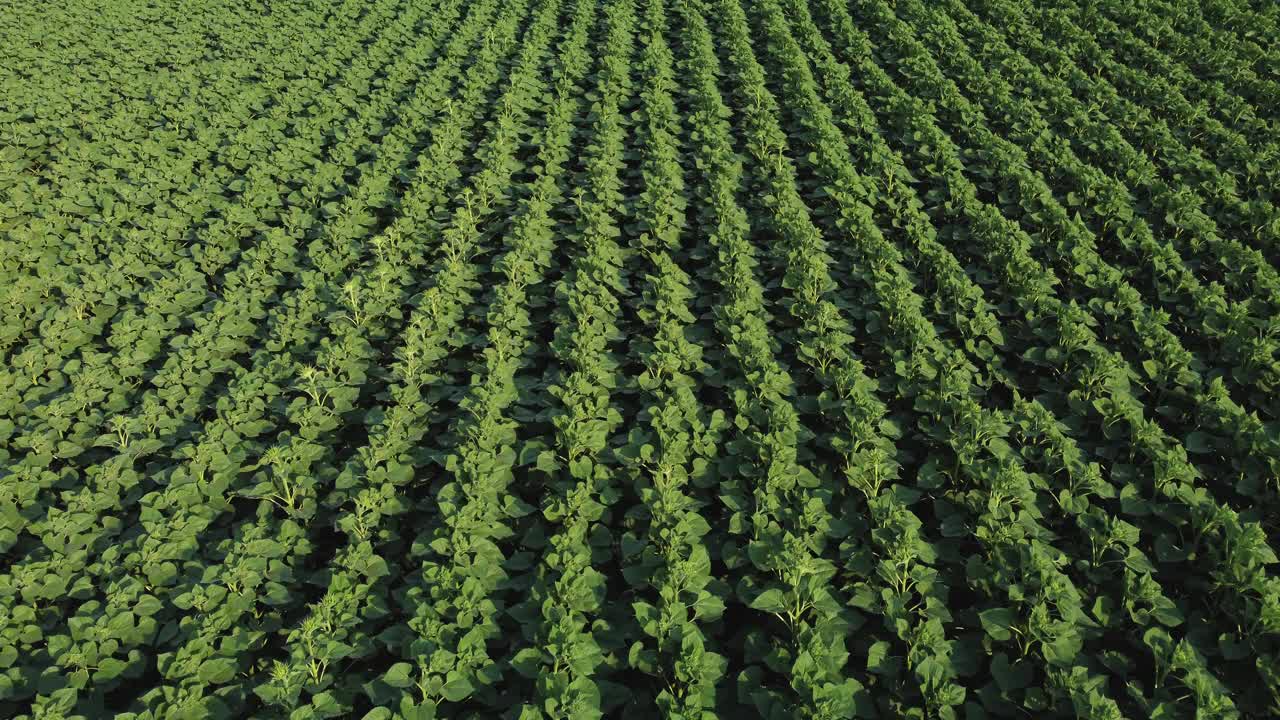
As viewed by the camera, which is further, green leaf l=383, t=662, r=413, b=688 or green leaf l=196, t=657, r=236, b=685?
green leaf l=196, t=657, r=236, b=685

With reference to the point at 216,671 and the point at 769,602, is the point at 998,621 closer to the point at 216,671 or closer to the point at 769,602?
the point at 769,602

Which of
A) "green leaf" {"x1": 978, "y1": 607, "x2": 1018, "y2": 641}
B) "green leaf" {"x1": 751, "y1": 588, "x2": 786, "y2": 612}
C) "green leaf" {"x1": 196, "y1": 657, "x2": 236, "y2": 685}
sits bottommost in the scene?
"green leaf" {"x1": 196, "y1": 657, "x2": 236, "y2": 685}

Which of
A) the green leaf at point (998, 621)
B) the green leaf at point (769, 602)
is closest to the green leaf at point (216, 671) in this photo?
the green leaf at point (769, 602)

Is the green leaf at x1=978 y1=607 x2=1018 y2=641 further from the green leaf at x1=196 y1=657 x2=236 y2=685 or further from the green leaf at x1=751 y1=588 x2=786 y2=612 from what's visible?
the green leaf at x1=196 y1=657 x2=236 y2=685

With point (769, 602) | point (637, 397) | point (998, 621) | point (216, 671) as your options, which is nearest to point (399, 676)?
point (216, 671)

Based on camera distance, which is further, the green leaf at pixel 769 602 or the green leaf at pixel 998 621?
the green leaf at pixel 769 602

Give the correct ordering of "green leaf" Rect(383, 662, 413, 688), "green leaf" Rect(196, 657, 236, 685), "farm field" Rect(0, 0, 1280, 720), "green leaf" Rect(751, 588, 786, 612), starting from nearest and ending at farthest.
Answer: "green leaf" Rect(383, 662, 413, 688)
"green leaf" Rect(196, 657, 236, 685)
"farm field" Rect(0, 0, 1280, 720)
"green leaf" Rect(751, 588, 786, 612)

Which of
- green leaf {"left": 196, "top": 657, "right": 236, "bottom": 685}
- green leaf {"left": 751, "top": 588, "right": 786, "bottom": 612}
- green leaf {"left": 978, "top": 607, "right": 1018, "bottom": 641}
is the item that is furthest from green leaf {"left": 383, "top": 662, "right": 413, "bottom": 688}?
green leaf {"left": 978, "top": 607, "right": 1018, "bottom": 641}

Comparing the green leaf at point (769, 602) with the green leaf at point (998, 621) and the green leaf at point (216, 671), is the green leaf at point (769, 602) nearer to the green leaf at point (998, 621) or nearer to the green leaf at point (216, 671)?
the green leaf at point (998, 621)
